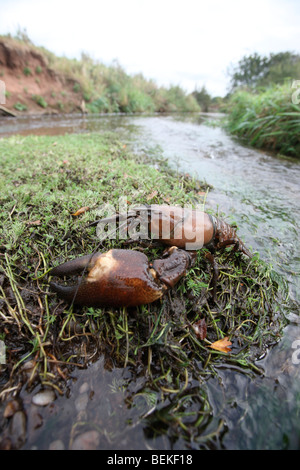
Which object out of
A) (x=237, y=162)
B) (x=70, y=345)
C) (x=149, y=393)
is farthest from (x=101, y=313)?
(x=237, y=162)

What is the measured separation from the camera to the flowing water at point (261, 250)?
1.23 m

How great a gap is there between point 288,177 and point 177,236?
148 inches

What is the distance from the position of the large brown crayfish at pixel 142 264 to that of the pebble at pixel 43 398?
1.59 feet

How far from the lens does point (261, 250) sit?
238 centimetres

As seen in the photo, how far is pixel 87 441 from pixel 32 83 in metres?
18.0

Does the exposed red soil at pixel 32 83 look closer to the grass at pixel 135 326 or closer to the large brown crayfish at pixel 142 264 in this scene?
the grass at pixel 135 326

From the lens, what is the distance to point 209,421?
1.22 meters

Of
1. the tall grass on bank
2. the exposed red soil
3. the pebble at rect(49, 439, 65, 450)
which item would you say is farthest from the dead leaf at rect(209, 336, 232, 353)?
the exposed red soil

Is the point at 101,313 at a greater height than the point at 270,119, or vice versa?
the point at 270,119

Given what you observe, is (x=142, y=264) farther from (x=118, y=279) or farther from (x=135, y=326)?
(x=135, y=326)

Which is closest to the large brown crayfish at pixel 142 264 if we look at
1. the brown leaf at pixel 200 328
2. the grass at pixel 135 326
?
the grass at pixel 135 326

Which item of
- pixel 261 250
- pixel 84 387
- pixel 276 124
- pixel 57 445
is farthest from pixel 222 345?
pixel 276 124

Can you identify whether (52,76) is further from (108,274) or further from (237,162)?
(108,274)

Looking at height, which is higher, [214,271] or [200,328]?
[214,271]
